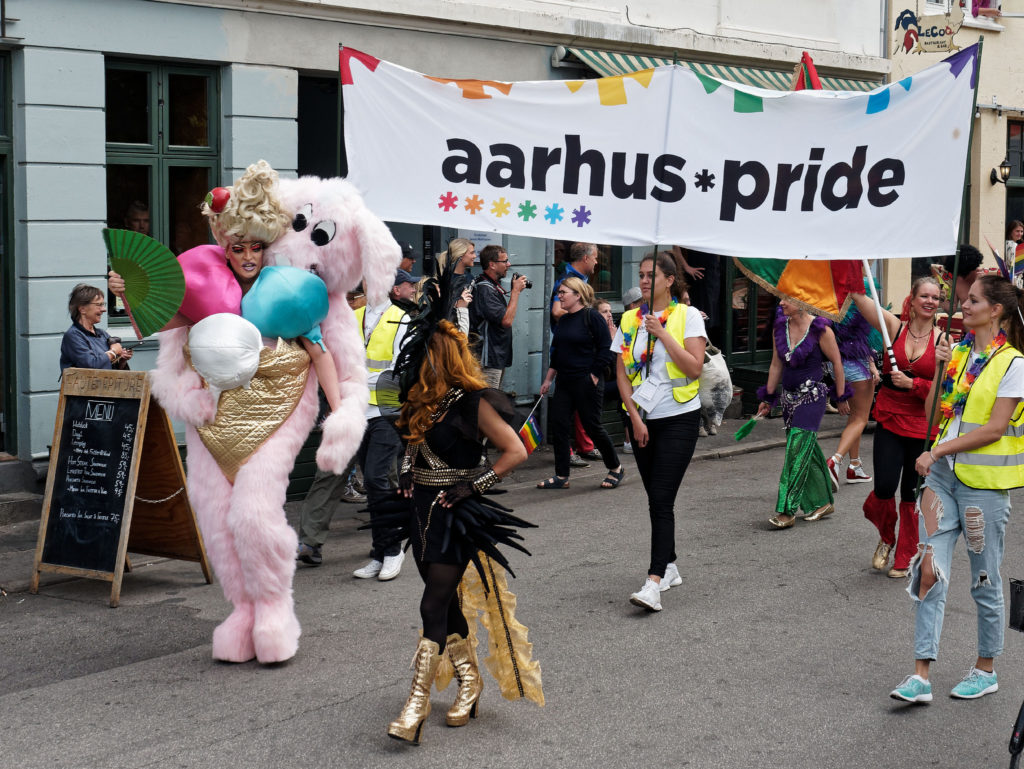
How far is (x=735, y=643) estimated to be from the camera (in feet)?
21.2

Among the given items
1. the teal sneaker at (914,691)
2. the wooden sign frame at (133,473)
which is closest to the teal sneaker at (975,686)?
the teal sneaker at (914,691)

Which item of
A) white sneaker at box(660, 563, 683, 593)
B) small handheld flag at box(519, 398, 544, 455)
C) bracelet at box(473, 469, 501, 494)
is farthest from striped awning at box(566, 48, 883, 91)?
bracelet at box(473, 469, 501, 494)

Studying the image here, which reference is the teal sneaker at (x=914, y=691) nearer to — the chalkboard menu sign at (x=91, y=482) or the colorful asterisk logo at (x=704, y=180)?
the colorful asterisk logo at (x=704, y=180)

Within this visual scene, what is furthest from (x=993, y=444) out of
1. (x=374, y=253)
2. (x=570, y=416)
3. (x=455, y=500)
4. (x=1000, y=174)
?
(x=1000, y=174)

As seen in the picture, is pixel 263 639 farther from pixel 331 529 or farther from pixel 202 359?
pixel 331 529

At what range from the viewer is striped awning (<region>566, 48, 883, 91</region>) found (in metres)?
13.5

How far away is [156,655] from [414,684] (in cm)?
188

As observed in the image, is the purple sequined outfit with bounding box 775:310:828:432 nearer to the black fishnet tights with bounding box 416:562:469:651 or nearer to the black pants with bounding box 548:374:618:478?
the black pants with bounding box 548:374:618:478

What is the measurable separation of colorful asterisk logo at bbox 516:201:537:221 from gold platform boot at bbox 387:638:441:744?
2.54 metres

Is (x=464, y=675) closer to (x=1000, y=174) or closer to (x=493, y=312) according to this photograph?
(x=493, y=312)

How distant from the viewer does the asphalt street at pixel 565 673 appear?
5094 mm

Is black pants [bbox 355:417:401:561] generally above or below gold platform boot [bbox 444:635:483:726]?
above

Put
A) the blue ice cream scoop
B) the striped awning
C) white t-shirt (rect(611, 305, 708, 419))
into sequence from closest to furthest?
1. the blue ice cream scoop
2. white t-shirt (rect(611, 305, 708, 419))
3. the striped awning

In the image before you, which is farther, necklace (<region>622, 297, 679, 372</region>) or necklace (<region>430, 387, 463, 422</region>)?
necklace (<region>622, 297, 679, 372</region>)
